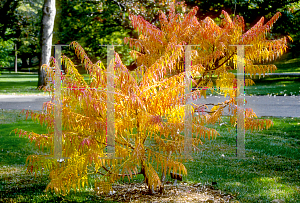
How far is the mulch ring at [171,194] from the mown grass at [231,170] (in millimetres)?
172

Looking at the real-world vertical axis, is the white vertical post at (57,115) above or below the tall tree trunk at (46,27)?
below

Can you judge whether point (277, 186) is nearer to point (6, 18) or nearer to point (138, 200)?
point (138, 200)

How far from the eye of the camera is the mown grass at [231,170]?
3.80 meters

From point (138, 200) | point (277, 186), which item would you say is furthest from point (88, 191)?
point (277, 186)

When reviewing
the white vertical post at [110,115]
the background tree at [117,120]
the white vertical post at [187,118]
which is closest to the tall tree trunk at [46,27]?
the background tree at [117,120]

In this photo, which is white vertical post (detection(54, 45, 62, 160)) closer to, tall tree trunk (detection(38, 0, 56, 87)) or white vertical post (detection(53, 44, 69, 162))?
white vertical post (detection(53, 44, 69, 162))

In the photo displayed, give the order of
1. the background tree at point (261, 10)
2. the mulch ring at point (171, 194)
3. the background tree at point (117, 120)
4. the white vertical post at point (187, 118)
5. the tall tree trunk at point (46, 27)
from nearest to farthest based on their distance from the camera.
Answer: the background tree at point (117, 120), the white vertical post at point (187, 118), the mulch ring at point (171, 194), the tall tree trunk at point (46, 27), the background tree at point (261, 10)

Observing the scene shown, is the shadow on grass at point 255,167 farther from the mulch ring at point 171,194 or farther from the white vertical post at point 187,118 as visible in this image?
the white vertical post at point 187,118

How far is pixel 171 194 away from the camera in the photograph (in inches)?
147

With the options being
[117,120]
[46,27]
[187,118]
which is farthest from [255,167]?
[46,27]

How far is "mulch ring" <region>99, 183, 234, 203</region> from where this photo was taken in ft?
11.7

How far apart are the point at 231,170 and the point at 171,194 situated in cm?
154

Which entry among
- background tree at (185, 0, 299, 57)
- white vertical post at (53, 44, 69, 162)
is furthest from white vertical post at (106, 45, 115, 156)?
background tree at (185, 0, 299, 57)

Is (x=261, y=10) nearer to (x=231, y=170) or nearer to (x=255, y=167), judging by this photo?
(x=255, y=167)
